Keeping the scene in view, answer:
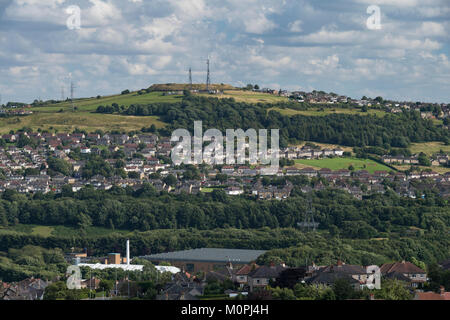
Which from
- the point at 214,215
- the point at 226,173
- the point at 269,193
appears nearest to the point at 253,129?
the point at 226,173

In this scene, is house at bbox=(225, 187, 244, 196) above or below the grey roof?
above

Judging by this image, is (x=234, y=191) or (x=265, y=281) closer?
(x=265, y=281)

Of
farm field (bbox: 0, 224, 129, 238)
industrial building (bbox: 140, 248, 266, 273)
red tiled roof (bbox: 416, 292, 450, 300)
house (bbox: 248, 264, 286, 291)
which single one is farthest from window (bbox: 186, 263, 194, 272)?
red tiled roof (bbox: 416, 292, 450, 300)

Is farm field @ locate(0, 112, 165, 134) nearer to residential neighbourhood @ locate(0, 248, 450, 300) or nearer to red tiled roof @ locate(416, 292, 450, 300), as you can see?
residential neighbourhood @ locate(0, 248, 450, 300)

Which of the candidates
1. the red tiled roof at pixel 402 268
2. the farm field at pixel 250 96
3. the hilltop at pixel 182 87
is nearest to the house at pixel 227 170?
the farm field at pixel 250 96

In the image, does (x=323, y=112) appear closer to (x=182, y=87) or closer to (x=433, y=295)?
(x=182, y=87)

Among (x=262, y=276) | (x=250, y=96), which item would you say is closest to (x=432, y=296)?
(x=262, y=276)
